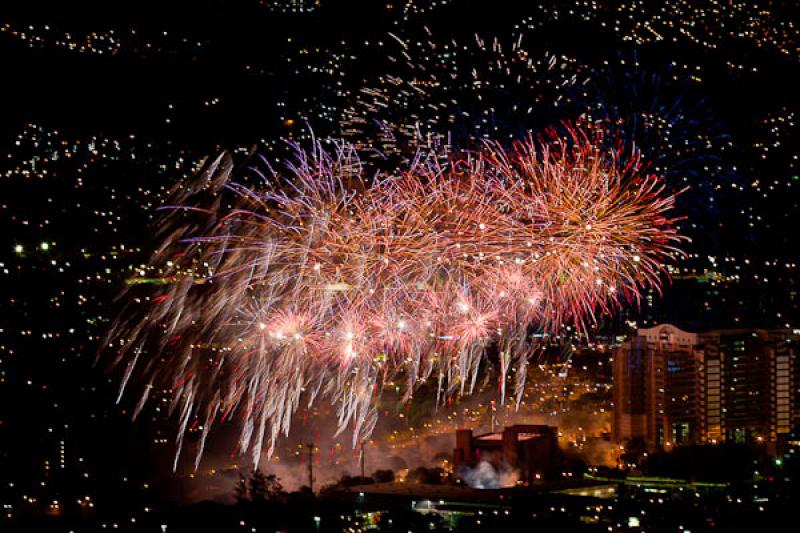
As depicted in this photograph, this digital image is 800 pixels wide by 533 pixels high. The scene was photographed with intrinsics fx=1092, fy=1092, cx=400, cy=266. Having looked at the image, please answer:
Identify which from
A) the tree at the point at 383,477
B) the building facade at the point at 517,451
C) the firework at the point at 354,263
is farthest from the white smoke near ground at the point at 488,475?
the firework at the point at 354,263

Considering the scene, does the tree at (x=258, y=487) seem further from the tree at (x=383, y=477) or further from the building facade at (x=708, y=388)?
the building facade at (x=708, y=388)

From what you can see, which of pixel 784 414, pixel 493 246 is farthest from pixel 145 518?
pixel 784 414

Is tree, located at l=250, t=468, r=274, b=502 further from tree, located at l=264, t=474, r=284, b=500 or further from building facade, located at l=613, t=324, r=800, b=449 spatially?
building facade, located at l=613, t=324, r=800, b=449

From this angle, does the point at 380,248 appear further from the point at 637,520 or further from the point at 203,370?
the point at 637,520

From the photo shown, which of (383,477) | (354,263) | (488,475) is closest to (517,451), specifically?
(488,475)

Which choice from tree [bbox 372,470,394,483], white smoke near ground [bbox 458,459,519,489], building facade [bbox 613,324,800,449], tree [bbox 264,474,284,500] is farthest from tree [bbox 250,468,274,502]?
building facade [bbox 613,324,800,449]
